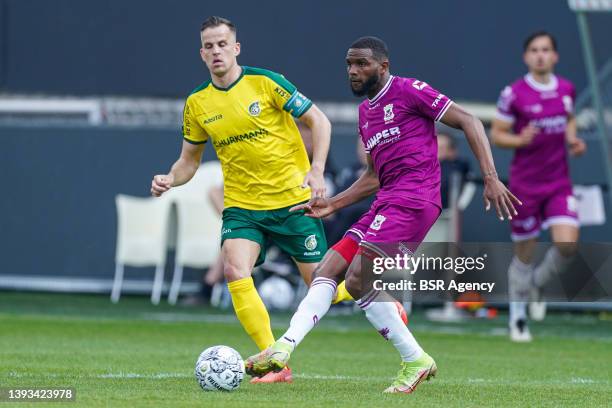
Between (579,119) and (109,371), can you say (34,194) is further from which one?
(109,371)

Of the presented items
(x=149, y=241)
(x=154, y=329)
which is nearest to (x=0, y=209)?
(x=149, y=241)

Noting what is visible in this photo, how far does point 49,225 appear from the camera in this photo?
1770cm

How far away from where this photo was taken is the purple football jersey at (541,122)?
13.2m

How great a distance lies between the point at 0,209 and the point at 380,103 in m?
10.4

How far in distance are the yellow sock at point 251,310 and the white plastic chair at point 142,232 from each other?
311 inches

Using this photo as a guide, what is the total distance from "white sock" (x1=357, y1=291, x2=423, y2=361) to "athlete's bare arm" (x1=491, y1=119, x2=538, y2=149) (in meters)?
5.12

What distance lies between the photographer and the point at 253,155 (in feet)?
30.2

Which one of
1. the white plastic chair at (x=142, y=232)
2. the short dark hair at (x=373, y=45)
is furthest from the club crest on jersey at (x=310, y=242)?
the white plastic chair at (x=142, y=232)

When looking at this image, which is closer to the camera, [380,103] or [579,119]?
[380,103]

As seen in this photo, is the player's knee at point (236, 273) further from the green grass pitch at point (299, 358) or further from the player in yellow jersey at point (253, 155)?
the green grass pitch at point (299, 358)

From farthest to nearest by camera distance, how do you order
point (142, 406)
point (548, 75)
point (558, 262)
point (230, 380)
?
point (558, 262) < point (548, 75) < point (230, 380) < point (142, 406)

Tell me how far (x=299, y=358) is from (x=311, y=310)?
2.73m

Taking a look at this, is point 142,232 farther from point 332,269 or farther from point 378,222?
point 378,222

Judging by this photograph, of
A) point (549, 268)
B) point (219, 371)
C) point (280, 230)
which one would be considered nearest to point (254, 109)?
point (280, 230)
